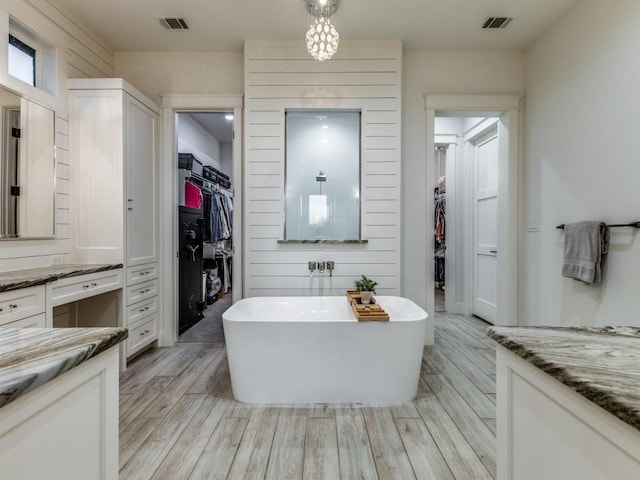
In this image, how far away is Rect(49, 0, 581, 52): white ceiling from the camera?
8.46 feet

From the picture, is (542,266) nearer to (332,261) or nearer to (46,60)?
(332,261)

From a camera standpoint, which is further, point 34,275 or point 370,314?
point 370,314

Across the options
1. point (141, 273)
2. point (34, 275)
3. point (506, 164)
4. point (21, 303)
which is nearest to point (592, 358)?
point (21, 303)

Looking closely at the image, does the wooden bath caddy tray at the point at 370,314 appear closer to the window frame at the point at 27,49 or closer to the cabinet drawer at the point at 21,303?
the cabinet drawer at the point at 21,303

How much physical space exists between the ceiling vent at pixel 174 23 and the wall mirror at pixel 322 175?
1.14m

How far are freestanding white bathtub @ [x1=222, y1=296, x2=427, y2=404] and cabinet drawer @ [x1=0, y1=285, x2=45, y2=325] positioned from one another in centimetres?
109

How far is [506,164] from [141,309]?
12.7 ft

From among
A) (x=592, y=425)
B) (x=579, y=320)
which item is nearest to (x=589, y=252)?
(x=579, y=320)

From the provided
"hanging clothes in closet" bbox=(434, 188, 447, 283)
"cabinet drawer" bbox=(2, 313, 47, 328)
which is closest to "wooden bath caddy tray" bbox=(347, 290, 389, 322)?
"cabinet drawer" bbox=(2, 313, 47, 328)

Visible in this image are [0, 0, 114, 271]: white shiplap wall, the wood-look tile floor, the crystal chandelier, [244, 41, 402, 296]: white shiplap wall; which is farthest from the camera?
[244, 41, 402, 296]: white shiplap wall

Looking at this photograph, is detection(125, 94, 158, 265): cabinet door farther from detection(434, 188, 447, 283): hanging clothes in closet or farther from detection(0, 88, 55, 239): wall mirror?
detection(434, 188, 447, 283): hanging clothes in closet

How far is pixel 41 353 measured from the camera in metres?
0.69

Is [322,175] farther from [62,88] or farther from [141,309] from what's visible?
[62,88]

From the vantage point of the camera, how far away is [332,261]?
10.3 feet
